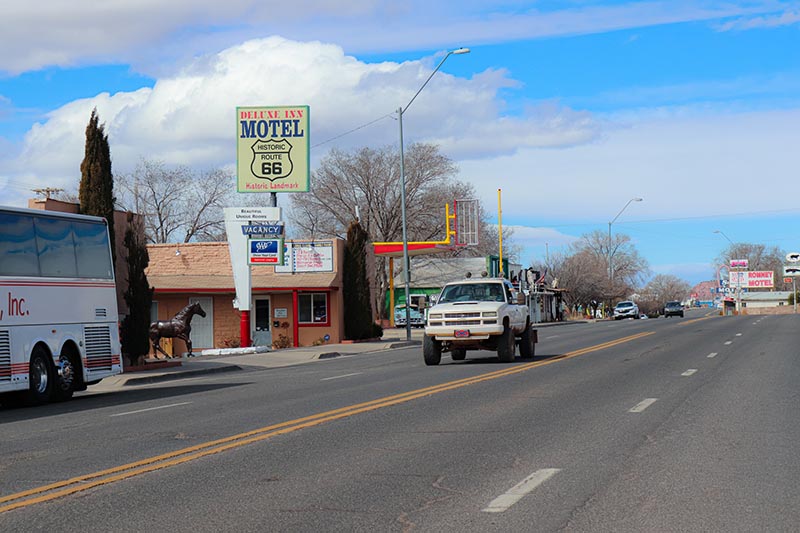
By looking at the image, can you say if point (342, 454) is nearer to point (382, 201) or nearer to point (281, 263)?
point (281, 263)

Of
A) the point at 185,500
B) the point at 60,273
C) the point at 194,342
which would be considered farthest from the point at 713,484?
the point at 194,342

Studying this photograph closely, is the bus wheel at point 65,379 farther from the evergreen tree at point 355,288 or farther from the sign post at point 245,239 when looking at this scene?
the evergreen tree at point 355,288

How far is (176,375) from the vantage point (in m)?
26.8

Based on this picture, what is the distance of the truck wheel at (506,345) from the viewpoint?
79.5ft

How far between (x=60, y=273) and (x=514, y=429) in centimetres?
1118

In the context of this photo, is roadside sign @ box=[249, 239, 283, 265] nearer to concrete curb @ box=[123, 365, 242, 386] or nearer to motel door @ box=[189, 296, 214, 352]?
motel door @ box=[189, 296, 214, 352]

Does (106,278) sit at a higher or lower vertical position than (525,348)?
higher

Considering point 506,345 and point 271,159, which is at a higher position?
point 271,159

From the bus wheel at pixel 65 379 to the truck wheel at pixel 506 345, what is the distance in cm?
986

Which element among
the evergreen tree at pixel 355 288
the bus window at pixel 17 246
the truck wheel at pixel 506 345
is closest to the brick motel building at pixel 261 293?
the evergreen tree at pixel 355 288

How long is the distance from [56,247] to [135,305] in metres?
9.27

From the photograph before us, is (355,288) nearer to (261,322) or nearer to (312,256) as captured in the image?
(312,256)

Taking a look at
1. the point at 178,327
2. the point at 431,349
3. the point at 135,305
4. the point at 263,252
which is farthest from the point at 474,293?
the point at 263,252

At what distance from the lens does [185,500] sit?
8172 mm
